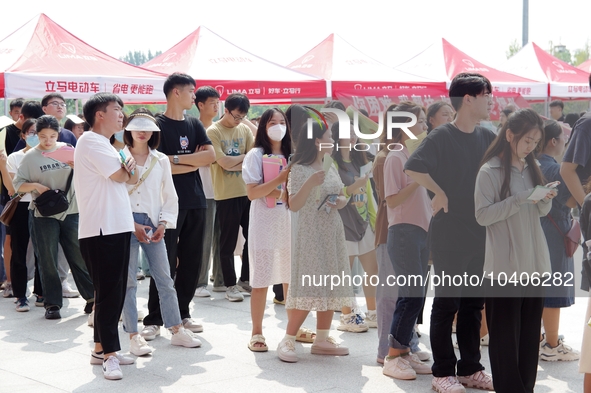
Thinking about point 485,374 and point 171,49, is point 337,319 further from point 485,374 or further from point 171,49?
point 171,49

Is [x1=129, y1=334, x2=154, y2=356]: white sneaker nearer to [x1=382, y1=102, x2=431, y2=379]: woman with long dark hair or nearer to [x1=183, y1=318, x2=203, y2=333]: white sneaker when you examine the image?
[x1=183, y1=318, x2=203, y2=333]: white sneaker

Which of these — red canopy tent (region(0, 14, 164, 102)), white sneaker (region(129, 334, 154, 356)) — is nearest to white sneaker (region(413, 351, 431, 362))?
white sneaker (region(129, 334, 154, 356))

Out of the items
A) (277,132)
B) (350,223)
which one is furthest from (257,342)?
(277,132)

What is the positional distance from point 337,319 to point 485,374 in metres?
2.18

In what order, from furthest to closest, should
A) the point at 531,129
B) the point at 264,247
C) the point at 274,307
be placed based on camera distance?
the point at 274,307 → the point at 264,247 → the point at 531,129

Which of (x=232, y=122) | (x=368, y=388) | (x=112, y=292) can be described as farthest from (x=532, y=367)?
(x=232, y=122)

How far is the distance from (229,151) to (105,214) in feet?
9.06

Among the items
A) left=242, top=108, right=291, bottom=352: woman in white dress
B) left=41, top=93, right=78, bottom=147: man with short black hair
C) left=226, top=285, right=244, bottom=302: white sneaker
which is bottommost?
left=226, top=285, right=244, bottom=302: white sneaker

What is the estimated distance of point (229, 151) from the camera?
24.3 ft

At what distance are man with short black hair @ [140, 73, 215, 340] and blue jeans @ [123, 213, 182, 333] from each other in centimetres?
31

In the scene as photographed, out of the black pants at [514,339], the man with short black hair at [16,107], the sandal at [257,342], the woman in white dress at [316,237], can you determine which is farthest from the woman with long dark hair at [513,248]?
the man with short black hair at [16,107]

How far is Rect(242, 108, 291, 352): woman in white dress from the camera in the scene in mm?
5391

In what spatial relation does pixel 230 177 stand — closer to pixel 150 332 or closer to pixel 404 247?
pixel 150 332

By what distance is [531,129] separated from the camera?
13.1 ft
